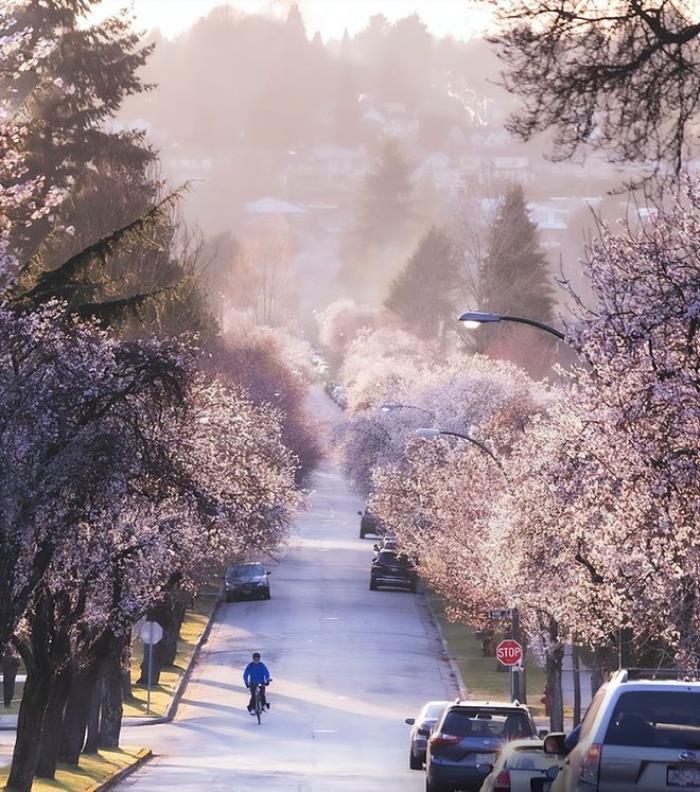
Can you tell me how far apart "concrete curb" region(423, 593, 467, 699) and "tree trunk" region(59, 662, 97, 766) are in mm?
17439

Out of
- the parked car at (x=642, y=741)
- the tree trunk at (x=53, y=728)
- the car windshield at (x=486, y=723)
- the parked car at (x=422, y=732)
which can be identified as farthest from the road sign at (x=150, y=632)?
the parked car at (x=642, y=741)

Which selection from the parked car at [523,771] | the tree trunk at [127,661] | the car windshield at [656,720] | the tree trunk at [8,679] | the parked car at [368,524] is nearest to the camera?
the car windshield at [656,720]

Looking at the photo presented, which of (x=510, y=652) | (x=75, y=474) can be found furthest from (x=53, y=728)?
(x=75, y=474)

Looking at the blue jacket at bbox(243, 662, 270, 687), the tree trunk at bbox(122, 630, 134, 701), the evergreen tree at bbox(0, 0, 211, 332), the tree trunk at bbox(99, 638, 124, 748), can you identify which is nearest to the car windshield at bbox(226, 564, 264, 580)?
the evergreen tree at bbox(0, 0, 211, 332)

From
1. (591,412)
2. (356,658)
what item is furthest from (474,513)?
(591,412)

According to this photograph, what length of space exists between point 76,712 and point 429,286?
13643 centimetres

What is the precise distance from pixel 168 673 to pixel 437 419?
36.6 m

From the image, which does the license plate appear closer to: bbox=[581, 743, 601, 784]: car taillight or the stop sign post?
bbox=[581, 743, 601, 784]: car taillight

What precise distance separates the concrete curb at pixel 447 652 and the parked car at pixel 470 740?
2346 centimetres

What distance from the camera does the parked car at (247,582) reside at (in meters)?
76.4

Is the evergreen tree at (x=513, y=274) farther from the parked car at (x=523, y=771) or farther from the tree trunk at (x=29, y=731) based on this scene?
the parked car at (x=523, y=771)

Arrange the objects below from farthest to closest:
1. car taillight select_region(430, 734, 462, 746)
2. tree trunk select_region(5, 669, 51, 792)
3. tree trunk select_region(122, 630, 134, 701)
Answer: tree trunk select_region(122, 630, 134, 701), tree trunk select_region(5, 669, 51, 792), car taillight select_region(430, 734, 462, 746)

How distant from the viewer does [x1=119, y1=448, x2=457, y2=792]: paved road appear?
37094mm

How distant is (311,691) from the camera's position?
55531 mm
